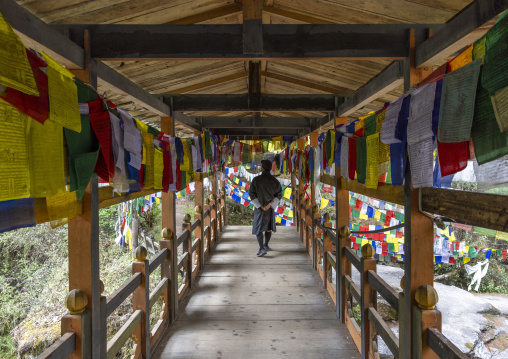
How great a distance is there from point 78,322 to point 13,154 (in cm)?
120

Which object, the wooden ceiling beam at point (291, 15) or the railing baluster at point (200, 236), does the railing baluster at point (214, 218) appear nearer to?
the railing baluster at point (200, 236)

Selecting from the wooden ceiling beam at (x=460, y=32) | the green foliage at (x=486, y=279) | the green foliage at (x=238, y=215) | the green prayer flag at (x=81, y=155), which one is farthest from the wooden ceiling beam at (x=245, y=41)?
the green foliage at (x=238, y=215)

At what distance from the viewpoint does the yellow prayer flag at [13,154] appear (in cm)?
99

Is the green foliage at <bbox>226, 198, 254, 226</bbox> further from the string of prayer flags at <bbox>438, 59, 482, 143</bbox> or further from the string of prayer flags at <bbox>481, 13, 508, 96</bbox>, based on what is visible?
the string of prayer flags at <bbox>481, 13, 508, 96</bbox>

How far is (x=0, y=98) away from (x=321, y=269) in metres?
4.74

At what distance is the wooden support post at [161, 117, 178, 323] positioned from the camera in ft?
11.8

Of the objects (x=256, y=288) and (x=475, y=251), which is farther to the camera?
(x=475, y=251)

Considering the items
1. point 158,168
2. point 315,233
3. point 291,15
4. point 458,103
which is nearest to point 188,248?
point 158,168

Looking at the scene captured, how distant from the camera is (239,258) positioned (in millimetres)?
6012

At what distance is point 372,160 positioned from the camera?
218cm

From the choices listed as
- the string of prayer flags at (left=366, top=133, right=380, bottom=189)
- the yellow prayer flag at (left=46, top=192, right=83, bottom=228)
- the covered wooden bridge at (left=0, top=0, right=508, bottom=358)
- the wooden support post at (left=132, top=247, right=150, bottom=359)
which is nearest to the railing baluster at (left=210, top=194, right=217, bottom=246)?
the covered wooden bridge at (left=0, top=0, right=508, bottom=358)

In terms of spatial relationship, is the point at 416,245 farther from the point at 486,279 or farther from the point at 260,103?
the point at 486,279

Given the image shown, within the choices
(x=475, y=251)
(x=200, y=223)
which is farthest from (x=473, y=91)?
(x=475, y=251)

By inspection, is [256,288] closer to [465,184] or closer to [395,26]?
[395,26]
